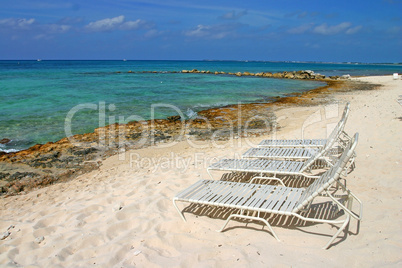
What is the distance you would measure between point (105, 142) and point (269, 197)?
21.2 ft

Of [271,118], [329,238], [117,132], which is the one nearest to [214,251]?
[329,238]

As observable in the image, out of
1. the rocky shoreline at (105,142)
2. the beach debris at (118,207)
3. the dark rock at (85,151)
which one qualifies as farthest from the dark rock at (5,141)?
the beach debris at (118,207)

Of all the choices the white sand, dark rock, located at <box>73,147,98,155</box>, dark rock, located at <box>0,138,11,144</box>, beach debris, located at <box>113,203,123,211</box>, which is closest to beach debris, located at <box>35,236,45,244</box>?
the white sand

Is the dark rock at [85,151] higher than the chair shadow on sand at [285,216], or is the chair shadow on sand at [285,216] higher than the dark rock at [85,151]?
the chair shadow on sand at [285,216]

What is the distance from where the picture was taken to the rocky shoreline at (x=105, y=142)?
6.38 metres

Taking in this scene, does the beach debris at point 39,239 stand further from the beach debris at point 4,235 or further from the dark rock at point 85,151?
the dark rock at point 85,151

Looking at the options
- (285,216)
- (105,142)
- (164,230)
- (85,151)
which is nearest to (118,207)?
(164,230)

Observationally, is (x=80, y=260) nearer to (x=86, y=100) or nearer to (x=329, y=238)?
(x=329, y=238)

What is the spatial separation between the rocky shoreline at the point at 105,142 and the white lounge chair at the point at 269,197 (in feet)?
12.3

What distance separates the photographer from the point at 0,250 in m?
3.27

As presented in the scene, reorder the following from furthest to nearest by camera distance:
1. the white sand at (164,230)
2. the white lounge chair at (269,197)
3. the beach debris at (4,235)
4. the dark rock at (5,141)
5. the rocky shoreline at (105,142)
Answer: the dark rock at (5,141), the rocky shoreline at (105,142), the beach debris at (4,235), the white lounge chair at (269,197), the white sand at (164,230)

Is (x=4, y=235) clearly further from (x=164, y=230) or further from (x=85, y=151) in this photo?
(x=85, y=151)

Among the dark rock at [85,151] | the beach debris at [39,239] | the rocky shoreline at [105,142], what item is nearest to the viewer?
the beach debris at [39,239]

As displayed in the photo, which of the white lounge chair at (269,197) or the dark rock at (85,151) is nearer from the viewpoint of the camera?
the white lounge chair at (269,197)
